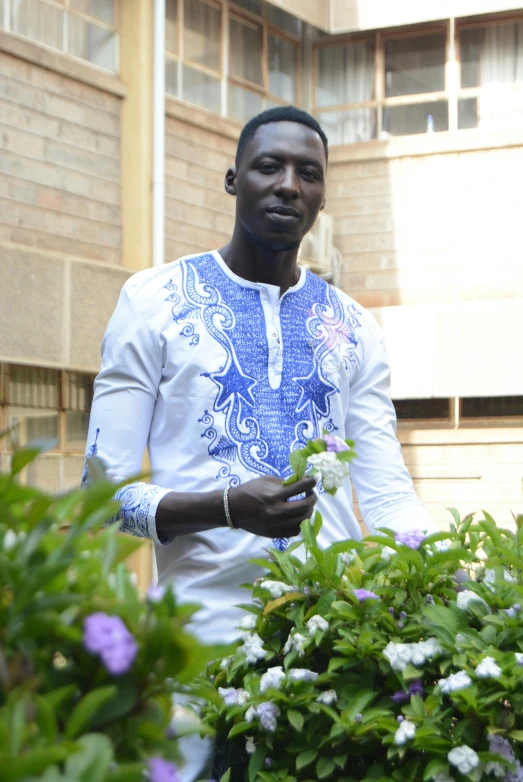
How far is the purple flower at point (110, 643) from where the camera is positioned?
102 centimetres

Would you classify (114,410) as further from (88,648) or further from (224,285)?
(88,648)

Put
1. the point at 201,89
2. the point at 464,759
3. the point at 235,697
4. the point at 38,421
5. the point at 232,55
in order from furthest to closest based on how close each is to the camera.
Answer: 1. the point at 232,55
2. the point at 201,89
3. the point at 38,421
4. the point at 235,697
5. the point at 464,759

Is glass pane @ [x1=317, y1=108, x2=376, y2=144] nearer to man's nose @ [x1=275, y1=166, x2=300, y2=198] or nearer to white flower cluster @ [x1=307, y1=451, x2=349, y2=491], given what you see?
man's nose @ [x1=275, y1=166, x2=300, y2=198]

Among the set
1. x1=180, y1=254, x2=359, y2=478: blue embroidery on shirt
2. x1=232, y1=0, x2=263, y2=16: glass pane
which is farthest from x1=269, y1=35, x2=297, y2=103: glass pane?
x1=180, y1=254, x2=359, y2=478: blue embroidery on shirt

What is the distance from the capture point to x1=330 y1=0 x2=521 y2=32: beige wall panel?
15789 mm

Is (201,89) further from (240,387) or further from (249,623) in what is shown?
(249,623)

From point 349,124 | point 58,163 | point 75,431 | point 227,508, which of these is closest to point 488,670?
point 227,508

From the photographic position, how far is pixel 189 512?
254 cm

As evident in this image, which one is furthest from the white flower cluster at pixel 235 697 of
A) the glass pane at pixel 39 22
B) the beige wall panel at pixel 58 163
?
the glass pane at pixel 39 22

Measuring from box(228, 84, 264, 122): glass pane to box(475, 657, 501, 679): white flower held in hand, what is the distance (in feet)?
45.1

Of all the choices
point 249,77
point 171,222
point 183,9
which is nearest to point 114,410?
point 171,222

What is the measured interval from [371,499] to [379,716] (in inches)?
40.9

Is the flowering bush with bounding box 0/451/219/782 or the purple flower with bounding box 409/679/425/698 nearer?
the flowering bush with bounding box 0/451/219/782

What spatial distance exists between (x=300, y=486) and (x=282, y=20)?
15068 mm
